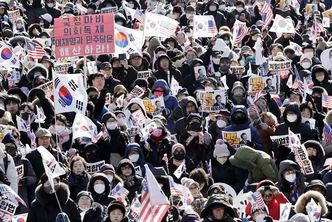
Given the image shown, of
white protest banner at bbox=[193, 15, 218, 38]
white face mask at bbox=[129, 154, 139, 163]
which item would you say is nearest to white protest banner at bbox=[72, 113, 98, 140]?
white face mask at bbox=[129, 154, 139, 163]

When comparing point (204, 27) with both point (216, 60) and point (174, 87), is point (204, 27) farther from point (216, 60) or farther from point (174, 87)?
point (174, 87)

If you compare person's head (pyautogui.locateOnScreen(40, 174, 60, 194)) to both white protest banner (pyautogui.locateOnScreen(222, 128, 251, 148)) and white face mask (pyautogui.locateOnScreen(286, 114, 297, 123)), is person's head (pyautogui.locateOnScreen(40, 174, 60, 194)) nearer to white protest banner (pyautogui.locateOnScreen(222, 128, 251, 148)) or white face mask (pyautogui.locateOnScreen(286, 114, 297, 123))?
white protest banner (pyautogui.locateOnScreen(222, 128, 251, 148))

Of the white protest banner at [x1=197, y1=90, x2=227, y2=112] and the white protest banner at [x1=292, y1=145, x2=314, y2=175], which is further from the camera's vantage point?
the white protest banner at [x1=197, y1=90, x2=227, y2=112]

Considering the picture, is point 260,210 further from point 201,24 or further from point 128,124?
point 201,24

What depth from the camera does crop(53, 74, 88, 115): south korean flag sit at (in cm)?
2331

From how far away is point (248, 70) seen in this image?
28266mm

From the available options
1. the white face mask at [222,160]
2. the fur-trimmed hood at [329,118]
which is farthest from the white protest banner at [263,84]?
the white face mask at [222,160]

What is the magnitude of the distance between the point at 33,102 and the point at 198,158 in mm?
2727

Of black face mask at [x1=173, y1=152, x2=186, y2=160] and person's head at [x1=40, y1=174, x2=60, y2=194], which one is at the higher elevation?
person's head at [x1=40, y1=174, x2=60, y2=194]

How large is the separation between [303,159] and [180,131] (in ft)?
9.73

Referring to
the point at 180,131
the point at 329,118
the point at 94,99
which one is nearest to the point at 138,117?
the point at 180,131

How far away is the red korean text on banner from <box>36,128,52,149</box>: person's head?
4626mm

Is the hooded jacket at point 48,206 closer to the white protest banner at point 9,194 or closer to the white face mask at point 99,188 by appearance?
the white protest banner at point 9,194

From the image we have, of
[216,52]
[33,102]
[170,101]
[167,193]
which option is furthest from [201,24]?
[167,193]
